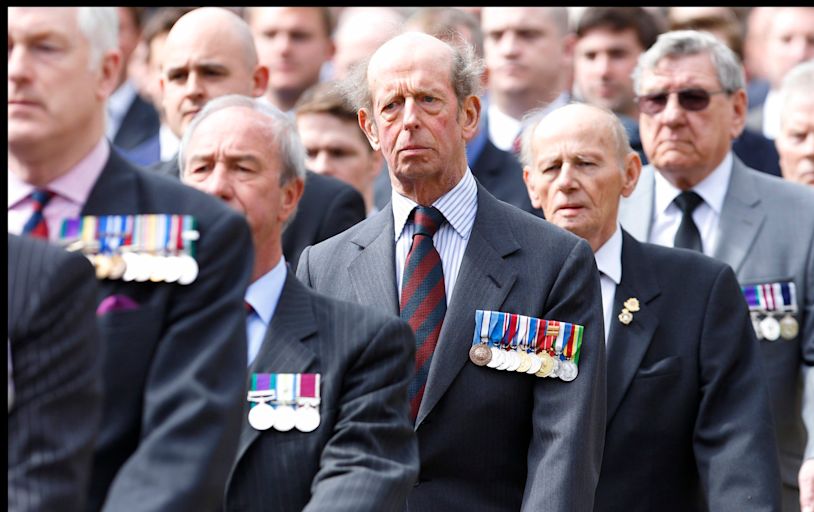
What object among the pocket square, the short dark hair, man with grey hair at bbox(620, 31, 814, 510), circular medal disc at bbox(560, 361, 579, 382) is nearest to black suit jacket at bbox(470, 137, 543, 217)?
man with grey hair at bbox(620, 31, 814, 510)

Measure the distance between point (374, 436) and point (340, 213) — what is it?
8.01ft

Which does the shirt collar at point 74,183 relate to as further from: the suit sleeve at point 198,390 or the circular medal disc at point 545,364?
the circular medal disc at point 545,364

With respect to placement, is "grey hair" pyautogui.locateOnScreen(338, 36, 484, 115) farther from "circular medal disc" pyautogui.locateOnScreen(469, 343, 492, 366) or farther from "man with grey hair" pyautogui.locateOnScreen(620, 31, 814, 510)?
"man with grey hair" pyautogui.locateOnScreen(620, 31, 814, 510)

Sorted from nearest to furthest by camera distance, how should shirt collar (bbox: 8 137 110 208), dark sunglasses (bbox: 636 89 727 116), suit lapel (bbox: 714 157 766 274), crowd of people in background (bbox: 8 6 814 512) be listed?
crowd of people in background (bbox: 8 6 814 512)
shirt collar (bbox: 8 137 110 208)
suit lapel (bbox: 714 157 766 274)
dark sunglasses (bbox: 636 89 727 116)

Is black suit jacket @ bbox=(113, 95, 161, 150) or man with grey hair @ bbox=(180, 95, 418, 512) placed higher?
black suit jacket @ bbox=(113, 95, 161, 150)

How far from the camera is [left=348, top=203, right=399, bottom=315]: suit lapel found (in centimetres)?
549

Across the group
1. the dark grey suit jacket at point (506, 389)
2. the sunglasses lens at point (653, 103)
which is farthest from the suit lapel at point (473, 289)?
the sunglasses lens at point (653, 103)

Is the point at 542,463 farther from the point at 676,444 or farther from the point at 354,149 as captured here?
the point at 354,149

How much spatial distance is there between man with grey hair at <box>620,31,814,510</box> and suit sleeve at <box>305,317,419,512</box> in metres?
2.30

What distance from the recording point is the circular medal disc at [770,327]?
6648mm

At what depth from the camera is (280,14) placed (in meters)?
9.49

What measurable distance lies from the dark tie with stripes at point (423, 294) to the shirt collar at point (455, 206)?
3cm

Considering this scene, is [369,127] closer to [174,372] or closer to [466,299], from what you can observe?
[466,299]

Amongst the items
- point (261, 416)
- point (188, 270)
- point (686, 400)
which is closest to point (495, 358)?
point (261, 416)
